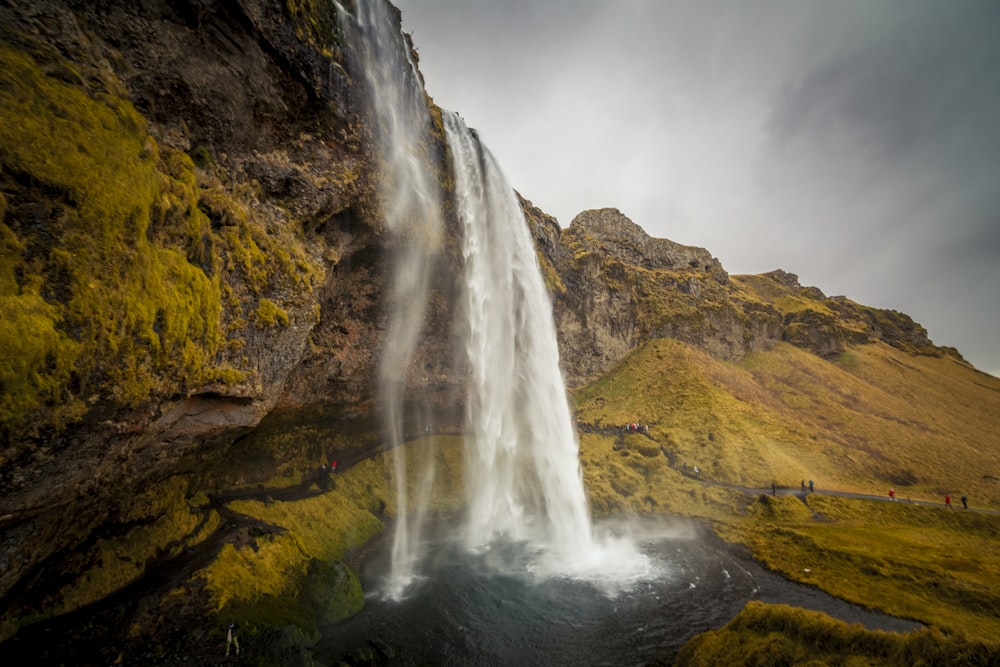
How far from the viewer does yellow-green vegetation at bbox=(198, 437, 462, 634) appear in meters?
14.4

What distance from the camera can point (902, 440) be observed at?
4572 cm

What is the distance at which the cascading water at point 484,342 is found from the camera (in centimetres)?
2220

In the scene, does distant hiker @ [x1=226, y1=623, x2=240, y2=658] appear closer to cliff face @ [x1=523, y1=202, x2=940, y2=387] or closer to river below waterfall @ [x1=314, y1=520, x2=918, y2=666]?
river below waterfall @ [x1=314, y1=520, x2=918, y2=666]

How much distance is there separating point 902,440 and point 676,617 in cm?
4963

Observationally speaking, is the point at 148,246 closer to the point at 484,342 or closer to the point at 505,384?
the point at 484,342

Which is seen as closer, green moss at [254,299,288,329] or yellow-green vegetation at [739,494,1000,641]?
green moss at [254,299,288,329]

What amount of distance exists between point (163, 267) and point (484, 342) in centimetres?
2120

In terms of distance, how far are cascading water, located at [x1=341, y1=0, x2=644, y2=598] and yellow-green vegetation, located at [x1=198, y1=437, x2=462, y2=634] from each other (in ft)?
5.87

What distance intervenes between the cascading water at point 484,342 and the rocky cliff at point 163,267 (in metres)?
2.01

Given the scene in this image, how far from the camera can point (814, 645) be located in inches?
307

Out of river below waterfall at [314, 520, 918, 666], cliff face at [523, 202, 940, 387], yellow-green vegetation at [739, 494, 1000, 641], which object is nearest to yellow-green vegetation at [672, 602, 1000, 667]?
river below waterfall at [314, 520, 918, 666]

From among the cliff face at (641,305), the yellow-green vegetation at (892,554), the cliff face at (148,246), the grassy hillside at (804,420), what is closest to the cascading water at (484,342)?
the cliff face at (148,246)

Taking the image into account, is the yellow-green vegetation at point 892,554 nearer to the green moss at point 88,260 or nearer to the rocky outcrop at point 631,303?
the green moss at point 88,260

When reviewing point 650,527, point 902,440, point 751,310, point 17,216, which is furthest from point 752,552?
point 751,310
